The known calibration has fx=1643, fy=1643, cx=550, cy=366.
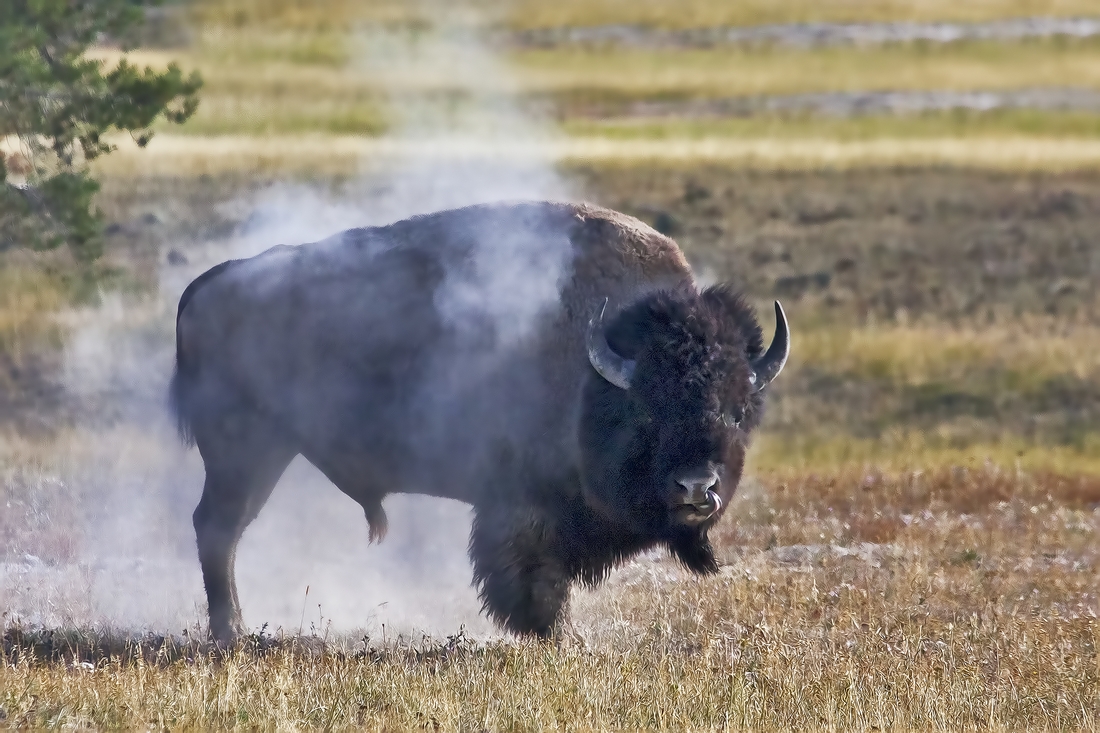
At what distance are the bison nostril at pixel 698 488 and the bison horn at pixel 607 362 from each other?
80cm

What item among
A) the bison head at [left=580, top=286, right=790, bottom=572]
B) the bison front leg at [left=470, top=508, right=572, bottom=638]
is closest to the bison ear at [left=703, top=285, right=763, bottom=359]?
the bison head at [left=580, top=286, right=790, bottom=572]

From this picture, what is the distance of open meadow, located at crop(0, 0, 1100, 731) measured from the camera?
7652 mm

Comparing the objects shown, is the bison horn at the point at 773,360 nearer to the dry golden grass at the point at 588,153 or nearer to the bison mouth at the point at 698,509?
the bison mouth at the point at 698,509

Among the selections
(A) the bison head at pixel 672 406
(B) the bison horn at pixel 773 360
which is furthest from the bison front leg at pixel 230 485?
(B) the bison horn at pixel 773 360

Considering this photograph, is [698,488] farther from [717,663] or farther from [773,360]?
[773,360]

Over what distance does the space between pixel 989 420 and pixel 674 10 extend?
35387mm

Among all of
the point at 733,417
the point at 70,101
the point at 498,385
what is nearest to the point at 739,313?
the point at 733,417

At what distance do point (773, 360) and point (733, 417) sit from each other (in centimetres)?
57

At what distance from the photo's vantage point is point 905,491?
15.0m

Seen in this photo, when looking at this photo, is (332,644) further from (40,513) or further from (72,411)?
(72,411)

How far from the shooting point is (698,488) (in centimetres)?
802

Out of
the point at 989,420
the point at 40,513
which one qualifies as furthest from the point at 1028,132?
the point at 40,513

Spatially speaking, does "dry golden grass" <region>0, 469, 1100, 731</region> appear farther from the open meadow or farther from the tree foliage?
the tree foliage

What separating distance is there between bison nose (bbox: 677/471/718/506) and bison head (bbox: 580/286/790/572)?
27 mm
